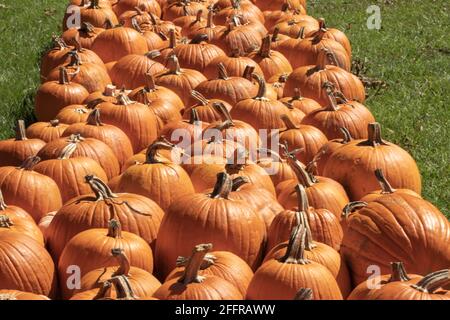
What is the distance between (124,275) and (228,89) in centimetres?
274

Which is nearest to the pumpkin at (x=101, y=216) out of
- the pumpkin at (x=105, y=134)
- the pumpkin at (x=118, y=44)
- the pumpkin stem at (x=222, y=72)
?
the pumpkin at (x=105, y=134)

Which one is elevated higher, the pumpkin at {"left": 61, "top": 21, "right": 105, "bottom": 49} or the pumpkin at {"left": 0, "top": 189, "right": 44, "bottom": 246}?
the pumpkin at {"left": 61, "top": 21, "right": 105, "bottom": 49}

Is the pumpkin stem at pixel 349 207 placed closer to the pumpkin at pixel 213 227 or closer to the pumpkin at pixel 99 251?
the pumpkin at pixel 213 227

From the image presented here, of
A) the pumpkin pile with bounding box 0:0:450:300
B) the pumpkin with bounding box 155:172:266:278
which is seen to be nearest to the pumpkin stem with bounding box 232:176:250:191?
the pumpkin pile with bounding box 0:0:450:300

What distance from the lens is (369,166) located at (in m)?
4.43

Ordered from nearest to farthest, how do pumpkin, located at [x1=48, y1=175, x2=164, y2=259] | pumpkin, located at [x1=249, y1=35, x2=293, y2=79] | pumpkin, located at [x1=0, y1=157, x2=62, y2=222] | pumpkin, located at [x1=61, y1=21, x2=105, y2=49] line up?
pumpkin, located at [x1=48, y1=175, x2=164, y2=259] → pumpkin, located at [x1=0, y1=157, x2=62, y2=222] → pumpkin, located at [x1=249, y1=35, x2=293, y2=79] → pumpkin, located at [x1=61, y1=21, x2=105, y2=49]

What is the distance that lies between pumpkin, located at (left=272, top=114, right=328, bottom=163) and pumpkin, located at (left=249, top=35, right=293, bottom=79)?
1.49m

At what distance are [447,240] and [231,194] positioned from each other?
102 cm

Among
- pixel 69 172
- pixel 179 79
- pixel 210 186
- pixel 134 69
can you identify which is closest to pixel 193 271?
pixel 210 186

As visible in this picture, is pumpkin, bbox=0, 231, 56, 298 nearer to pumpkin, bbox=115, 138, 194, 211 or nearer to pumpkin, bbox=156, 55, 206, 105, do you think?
pumpkin, bbox=115, 138, 194, 211

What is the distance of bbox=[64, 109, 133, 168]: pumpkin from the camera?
4.93m

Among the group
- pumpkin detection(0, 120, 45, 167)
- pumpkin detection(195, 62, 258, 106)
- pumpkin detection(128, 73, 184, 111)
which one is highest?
pumpkin detection(195, 62, 258, 106)

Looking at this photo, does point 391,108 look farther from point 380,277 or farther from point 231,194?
point 380,277
